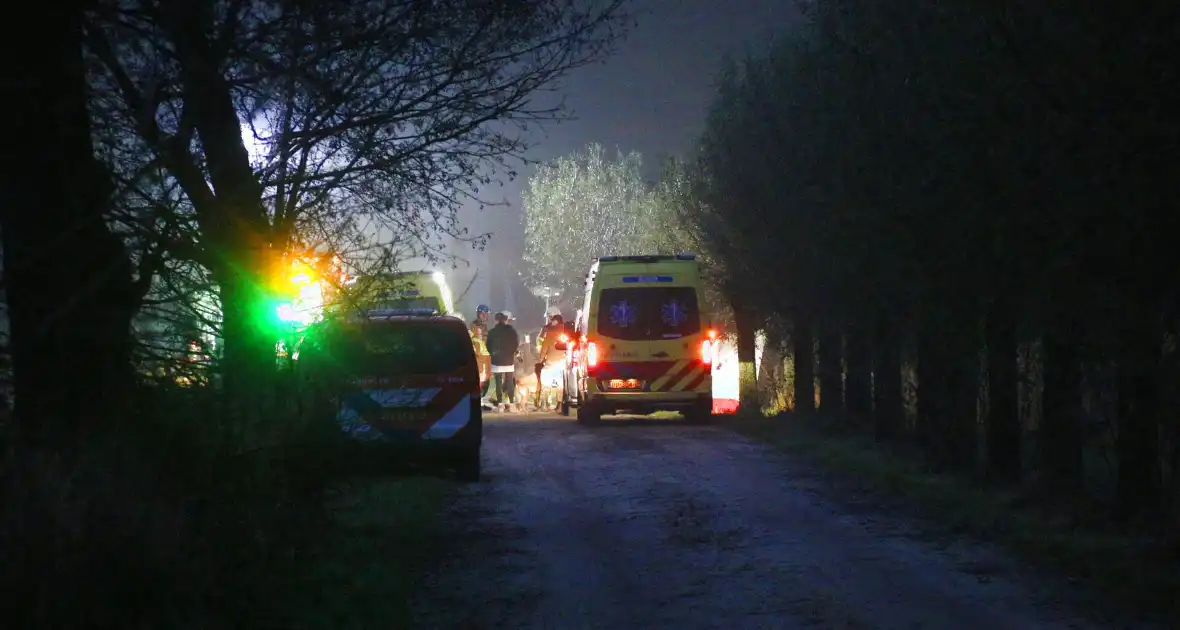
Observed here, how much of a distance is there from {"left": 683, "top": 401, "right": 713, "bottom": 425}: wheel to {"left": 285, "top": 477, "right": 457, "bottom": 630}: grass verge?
1146cm

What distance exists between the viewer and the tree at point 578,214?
83.6m

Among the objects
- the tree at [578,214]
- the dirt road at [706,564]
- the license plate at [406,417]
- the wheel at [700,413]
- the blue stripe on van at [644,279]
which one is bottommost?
the dirt road at [706,564]

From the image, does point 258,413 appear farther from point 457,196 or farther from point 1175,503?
point 1175,503

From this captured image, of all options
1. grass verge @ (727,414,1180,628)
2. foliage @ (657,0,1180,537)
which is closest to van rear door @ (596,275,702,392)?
foliage @ (657,0,1180,537)

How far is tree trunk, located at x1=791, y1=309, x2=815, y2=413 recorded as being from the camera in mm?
23719

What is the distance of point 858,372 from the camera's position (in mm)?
20734

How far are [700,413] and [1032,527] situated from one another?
13.4 meters

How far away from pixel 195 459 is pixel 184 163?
5.62 ft

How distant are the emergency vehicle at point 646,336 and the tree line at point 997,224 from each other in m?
3.55

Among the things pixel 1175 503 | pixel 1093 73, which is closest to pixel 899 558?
pixel 1175 503

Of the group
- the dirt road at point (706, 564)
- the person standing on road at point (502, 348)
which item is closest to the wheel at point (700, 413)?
the person standing on road at point (502, 348)

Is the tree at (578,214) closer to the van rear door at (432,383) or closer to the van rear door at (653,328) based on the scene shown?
the van rear door at (653,328)

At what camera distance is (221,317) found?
848cm

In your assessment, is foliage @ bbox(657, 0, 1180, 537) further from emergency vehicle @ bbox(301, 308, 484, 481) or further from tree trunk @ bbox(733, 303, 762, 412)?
tree trunk @ bbox(733, 303, 762, 412)
